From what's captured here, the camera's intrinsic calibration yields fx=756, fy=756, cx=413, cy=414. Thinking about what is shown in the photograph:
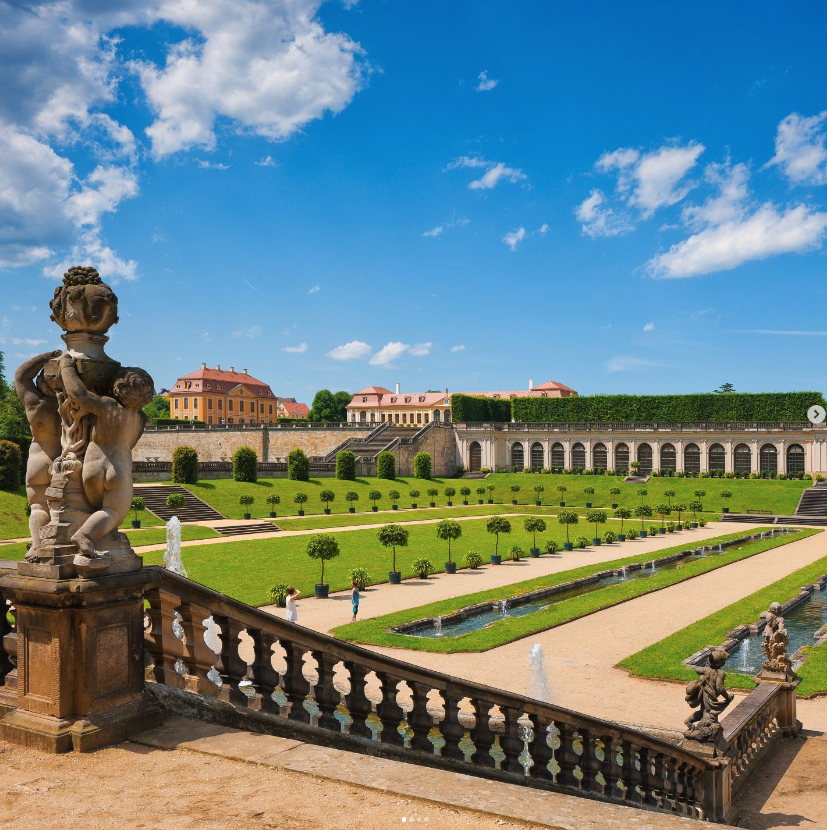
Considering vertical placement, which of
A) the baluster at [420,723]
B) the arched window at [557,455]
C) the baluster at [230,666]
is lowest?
the baluster at [420,723]

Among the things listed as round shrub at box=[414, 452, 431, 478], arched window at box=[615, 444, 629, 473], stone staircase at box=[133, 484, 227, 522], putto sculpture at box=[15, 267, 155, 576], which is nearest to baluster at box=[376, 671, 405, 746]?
putto sculpture at box=[15, 267, 155, 576]

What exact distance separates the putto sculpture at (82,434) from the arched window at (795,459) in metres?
70.8

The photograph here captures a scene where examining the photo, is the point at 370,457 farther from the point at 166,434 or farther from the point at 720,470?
the point at 720,470

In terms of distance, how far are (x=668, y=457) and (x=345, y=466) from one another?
106ft

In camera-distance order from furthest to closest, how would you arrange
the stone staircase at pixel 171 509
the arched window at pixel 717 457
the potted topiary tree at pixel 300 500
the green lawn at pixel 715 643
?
the arched window at pixel 717 457, the potted topiary tree at pixel 300 500, the stone staircase at pixel 171 509, the green lawn at pixel 715 643

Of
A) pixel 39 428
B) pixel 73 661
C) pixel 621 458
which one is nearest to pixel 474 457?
pixel 621 458

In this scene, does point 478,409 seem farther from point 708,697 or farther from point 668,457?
point 708,697

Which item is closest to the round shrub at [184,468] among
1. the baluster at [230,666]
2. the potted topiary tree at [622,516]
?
the potted topiary tree at [622,516]

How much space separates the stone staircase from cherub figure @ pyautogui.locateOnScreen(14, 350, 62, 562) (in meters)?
37.7

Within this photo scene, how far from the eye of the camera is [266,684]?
549cm

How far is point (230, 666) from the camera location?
5.41 metres

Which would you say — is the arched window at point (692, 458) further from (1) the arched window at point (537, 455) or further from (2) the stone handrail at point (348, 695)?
(2) the stone handrail at point (348, 695)

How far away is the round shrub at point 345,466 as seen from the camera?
62.7 meters

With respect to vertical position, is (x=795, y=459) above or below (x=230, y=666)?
above
